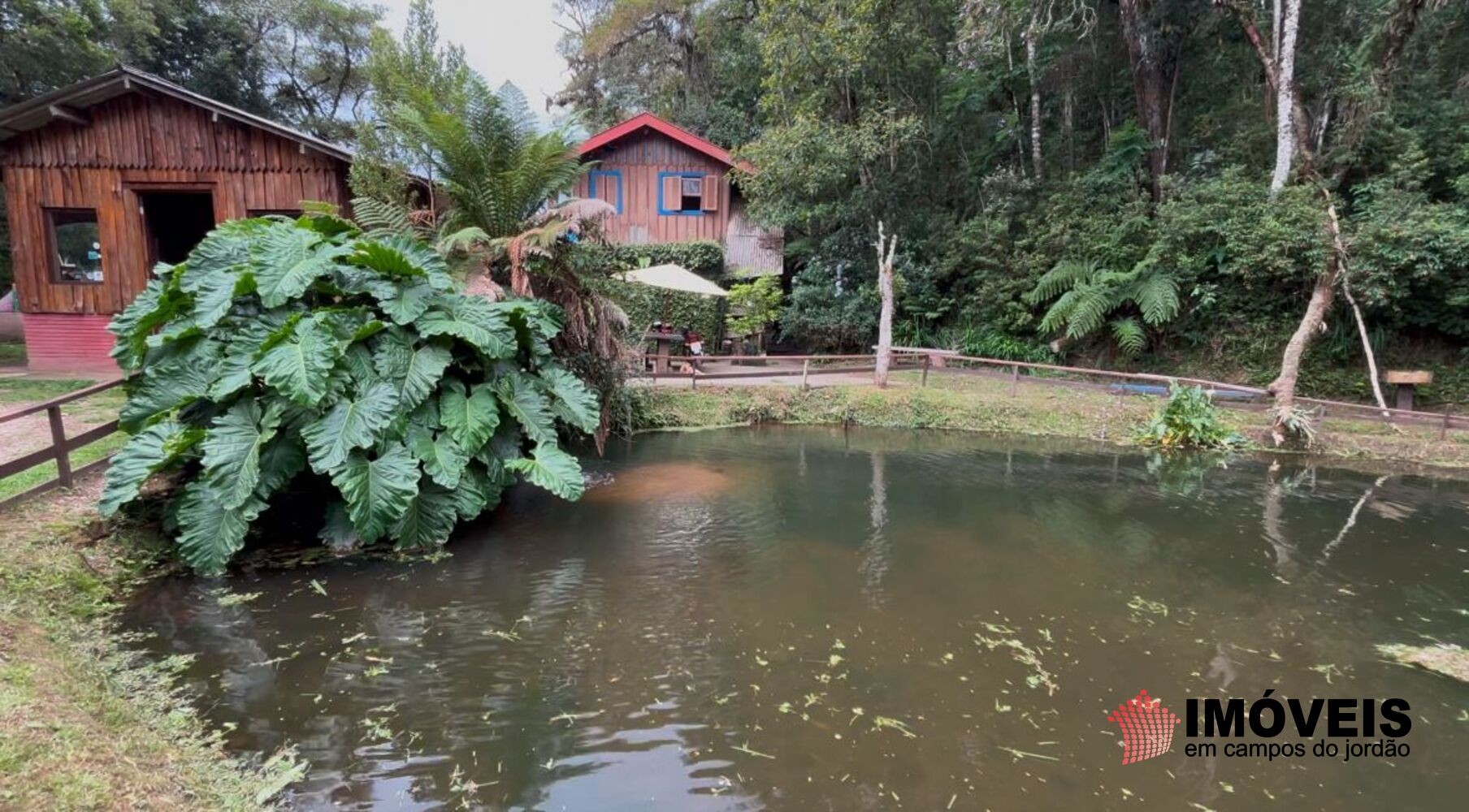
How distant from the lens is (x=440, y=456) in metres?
5.89

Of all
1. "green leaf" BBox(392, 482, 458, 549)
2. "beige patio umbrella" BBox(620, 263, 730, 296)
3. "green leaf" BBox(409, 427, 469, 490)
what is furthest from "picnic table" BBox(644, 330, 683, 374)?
"green leaf" BBox(392, 482, 458, 549)

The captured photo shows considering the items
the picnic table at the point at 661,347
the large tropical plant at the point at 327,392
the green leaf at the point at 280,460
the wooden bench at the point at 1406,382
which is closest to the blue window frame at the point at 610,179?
the picnic table at the point at 661,347

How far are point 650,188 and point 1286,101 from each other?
41.7 feet

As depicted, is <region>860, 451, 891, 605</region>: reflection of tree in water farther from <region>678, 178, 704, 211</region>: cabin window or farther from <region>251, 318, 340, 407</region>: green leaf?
<region>678, 178, 704, 211</region>: cabin window

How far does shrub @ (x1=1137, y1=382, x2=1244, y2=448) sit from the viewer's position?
10523 millimetres

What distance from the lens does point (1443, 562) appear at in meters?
6.39

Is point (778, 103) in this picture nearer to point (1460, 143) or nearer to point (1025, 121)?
point (1025, 121)

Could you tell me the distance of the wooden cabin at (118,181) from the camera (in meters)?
11.0

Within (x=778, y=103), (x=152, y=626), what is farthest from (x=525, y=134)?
(x=778, y=103)

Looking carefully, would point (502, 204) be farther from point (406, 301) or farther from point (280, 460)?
point (280, 460)

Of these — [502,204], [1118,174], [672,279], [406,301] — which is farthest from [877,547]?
[1118,174]

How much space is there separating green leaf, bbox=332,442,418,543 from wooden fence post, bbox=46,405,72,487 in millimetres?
2163

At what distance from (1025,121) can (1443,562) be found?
14.3 m

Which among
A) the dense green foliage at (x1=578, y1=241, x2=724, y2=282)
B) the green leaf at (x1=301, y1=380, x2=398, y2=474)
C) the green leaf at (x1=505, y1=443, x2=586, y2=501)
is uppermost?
the dense green foliage at (x1=578, y1=241, x2=724, y2=282)
